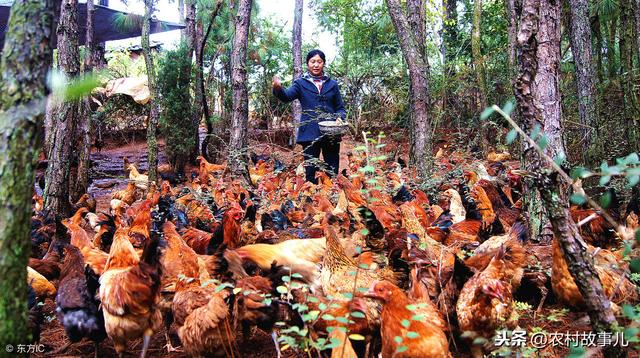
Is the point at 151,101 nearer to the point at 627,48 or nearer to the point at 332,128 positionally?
Result: the point at 332,128

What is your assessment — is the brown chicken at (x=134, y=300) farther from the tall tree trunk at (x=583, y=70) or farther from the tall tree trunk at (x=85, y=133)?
the tall tree trunk at (x=583, y=70)

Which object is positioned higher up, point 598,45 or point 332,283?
point 598,45

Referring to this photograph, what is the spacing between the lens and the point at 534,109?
2961 millimetres

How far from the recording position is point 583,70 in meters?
9.75

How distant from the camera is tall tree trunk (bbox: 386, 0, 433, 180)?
27.2 feet

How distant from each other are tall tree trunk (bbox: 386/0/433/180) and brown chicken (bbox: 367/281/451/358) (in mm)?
5498

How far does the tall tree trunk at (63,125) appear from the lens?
784 centimetres

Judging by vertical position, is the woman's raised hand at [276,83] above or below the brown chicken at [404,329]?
above

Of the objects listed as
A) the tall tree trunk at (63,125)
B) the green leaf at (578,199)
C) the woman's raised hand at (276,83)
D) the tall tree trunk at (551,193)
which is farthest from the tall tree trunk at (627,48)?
the tall tree trunk at (63,125)

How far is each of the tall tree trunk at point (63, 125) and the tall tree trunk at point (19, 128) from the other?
6.72 metres

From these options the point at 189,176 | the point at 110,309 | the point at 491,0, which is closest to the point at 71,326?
the point at 110,309

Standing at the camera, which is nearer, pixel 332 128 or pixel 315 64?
pixel 332 128

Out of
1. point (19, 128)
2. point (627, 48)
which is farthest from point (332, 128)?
point (627, 48)

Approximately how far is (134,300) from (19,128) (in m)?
2.47
